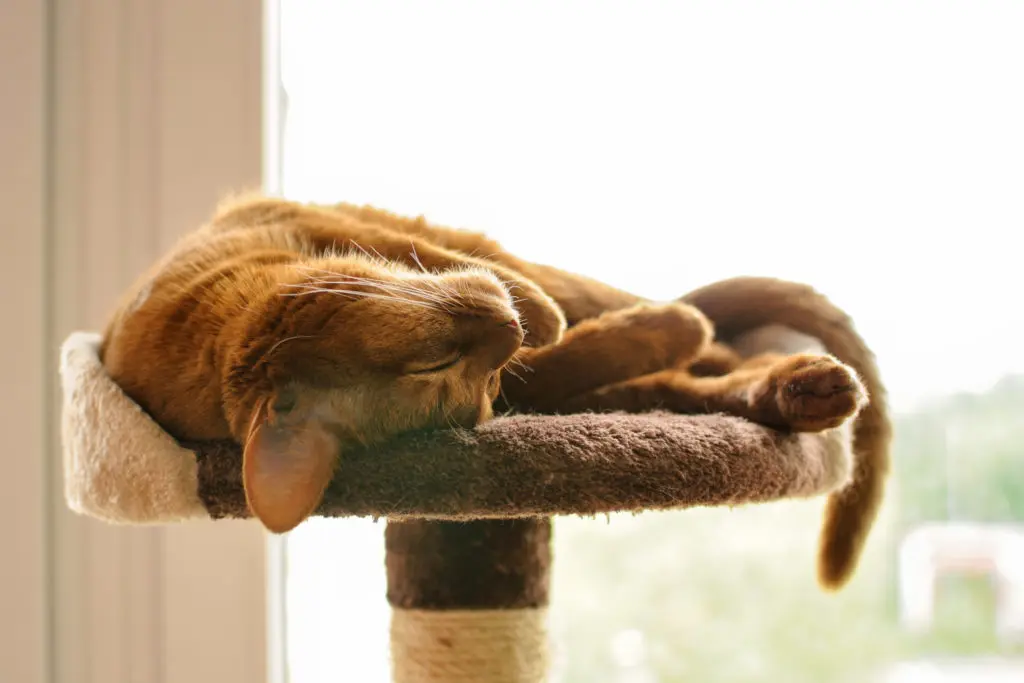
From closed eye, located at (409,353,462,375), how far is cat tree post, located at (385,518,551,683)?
0.67ft

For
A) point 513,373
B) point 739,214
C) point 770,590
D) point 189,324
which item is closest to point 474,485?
point 513,373

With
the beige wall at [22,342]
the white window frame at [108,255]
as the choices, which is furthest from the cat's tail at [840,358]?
the beige wall at [22,342]

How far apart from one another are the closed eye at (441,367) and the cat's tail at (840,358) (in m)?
0.48

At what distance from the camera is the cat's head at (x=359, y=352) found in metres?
0.76

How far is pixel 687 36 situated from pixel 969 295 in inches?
36.3

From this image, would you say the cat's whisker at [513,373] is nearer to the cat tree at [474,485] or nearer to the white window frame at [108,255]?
the cat tree at [474,485]

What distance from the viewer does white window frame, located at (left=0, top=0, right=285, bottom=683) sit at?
145 centimetres

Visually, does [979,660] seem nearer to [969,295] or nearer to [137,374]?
[969,295]

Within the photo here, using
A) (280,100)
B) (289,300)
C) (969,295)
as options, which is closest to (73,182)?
(280,100)

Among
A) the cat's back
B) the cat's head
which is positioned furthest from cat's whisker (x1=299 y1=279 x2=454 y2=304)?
the cat's back

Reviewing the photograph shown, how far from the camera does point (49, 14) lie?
4.85ft

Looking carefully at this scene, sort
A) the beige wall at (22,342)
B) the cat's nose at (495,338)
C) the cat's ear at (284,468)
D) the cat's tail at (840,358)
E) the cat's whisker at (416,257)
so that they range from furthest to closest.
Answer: the beige wall at (22,342), the cat's tail at (840,358), the cat's whisker at (416,257), the cat's nose at (495,338), the cat's ear at (284,468)

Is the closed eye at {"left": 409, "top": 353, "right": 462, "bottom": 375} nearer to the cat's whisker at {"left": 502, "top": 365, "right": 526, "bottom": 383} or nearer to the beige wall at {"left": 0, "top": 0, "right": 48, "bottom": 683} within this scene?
the cat's whisker at {"left": 502, "top": 365, "right": 526, "bottom": 383}

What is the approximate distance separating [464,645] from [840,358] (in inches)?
23.1
